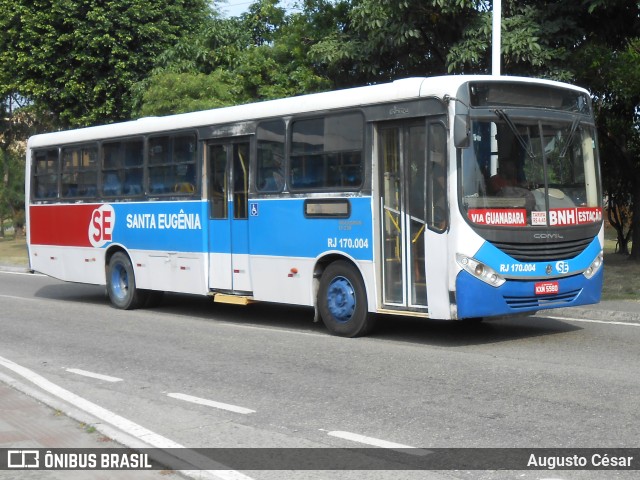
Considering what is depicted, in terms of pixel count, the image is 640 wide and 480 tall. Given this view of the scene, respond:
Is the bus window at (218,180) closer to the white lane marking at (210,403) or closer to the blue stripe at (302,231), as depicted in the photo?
the blue stripe at (302,231)

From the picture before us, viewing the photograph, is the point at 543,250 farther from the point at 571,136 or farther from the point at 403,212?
the point at 403,212

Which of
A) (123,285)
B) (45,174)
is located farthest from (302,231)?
(45,174)

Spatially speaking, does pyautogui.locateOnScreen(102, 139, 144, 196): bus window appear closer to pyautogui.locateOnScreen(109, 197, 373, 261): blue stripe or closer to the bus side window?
pyautogui.locateOnScreen(109, 197, 373, 261): blue stripe

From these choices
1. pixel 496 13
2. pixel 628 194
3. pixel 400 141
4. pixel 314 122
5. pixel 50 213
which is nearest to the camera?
pixel 400 141

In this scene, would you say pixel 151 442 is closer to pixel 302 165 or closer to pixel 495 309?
pixel 495 309

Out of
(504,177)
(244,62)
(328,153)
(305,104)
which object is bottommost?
(504,177)

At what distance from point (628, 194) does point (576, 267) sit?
13.6 metres

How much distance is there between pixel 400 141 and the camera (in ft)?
38.9

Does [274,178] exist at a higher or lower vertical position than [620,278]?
higher

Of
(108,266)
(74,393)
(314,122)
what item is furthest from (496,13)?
(74,393)

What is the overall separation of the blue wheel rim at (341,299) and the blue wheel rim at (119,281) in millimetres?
5574

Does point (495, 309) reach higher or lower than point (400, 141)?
lower

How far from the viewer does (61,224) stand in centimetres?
1855

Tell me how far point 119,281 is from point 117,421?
9.88 metres
